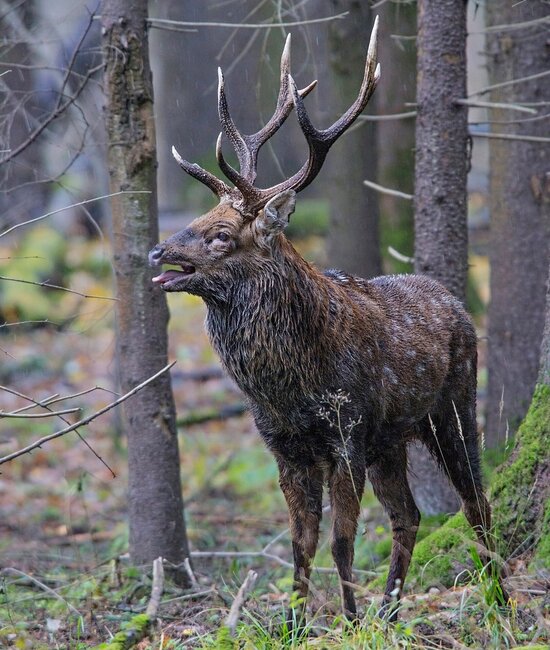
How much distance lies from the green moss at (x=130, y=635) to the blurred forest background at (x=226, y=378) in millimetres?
157

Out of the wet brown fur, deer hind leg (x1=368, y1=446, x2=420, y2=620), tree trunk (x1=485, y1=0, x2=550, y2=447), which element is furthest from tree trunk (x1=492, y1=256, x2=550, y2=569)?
tree trunk (x1=485, y1=0, x2=550, y2=447)

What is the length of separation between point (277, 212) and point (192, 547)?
444 centimetres

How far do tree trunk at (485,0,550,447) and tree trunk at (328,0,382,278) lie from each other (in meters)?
1.51

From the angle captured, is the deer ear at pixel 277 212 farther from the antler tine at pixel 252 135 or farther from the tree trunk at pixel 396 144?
the tree trunk at pixel 396 144

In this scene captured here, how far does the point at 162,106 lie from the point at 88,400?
15247 millimetres

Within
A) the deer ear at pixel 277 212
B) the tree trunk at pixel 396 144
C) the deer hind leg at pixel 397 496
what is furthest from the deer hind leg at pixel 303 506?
the tree trunk at pixel 396 144

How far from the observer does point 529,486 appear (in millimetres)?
5535

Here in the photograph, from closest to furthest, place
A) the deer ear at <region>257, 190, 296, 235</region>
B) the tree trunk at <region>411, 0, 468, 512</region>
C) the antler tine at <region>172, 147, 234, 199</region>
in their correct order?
the deer ear at <region>257, 190, 296, 235</region>, the antler tine at <region>172, 147, 234, 199</region>, the tree trunk at <region>411, 0, 468, 512</region>

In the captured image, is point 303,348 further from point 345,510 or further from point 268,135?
point 268,135

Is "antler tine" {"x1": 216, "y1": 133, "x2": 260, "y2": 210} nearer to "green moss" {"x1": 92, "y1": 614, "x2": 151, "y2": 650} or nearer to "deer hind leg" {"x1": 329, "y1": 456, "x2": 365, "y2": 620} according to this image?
"deer hind leg" {"x1": 329, "y1": 456, "x2": 365, "y2": 620}

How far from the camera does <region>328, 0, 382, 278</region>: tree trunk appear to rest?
385 inches

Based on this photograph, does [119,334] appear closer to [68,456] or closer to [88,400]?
[68,456]

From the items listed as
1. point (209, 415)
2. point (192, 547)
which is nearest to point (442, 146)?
point (192, 547)

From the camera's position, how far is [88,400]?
549 inches
